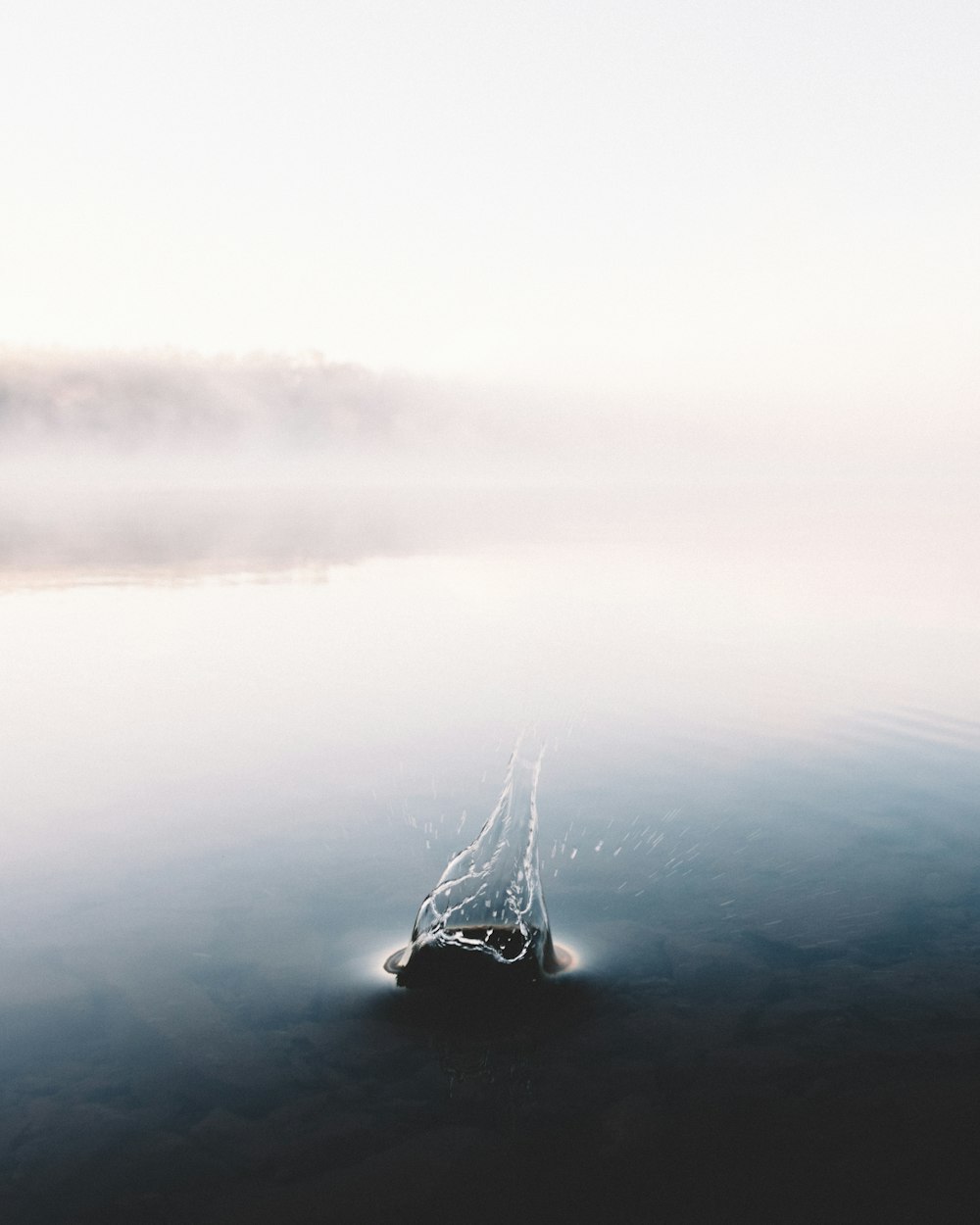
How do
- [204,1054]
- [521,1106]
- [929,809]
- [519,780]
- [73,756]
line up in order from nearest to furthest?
[521,1106] < [204,1054] < [929,809] < [519,780] < [73,756]

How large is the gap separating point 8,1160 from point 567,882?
901cm

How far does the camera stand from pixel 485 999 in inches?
519

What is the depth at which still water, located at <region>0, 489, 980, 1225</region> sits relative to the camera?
33.3 feet

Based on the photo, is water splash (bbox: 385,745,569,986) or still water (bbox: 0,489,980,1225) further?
water splash (bbox: 385,745,569,986)

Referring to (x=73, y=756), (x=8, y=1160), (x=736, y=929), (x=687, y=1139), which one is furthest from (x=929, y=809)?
(x=73, y=756)

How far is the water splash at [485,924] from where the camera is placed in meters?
13.5

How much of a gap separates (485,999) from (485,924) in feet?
3.90

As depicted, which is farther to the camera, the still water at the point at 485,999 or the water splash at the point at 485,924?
the water splash at the point at 485,924

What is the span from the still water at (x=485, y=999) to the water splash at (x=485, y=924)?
38 cm

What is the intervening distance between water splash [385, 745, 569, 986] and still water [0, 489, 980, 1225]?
375 millimetres

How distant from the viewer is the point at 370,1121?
10.8 metres

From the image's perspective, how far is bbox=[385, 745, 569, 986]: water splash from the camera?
13477mm

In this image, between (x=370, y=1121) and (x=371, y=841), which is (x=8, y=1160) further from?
(x=371, y=841)

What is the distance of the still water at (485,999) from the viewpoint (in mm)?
10141
